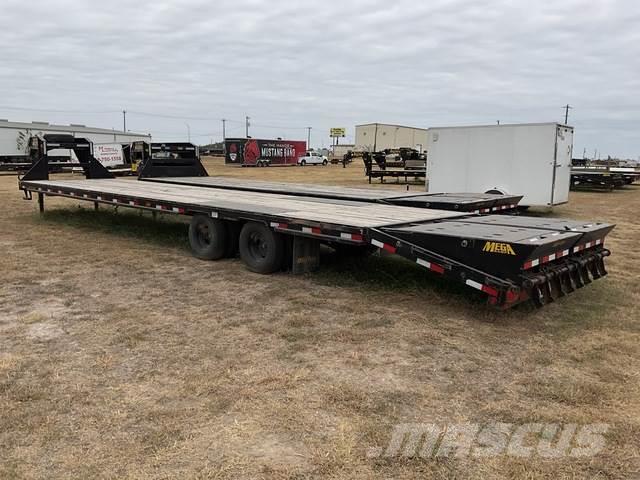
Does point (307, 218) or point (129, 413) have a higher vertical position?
point (307, 218)

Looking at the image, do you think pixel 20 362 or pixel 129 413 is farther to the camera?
pixel 20 362

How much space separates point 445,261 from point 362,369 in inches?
63.1

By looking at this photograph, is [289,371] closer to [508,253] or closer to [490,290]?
[490,290]

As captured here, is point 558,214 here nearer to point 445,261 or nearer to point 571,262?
point 571,262

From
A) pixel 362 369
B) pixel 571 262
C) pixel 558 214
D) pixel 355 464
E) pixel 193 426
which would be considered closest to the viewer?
pixel 355 464

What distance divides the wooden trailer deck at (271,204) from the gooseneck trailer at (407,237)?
0.6 inches

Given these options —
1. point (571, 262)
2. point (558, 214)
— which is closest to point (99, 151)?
point (558, 214)

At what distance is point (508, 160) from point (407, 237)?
931 centimetres

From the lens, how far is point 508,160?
45.5 feet

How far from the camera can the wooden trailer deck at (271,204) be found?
21.8 feet

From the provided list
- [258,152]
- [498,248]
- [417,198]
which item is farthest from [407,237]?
[258,152]

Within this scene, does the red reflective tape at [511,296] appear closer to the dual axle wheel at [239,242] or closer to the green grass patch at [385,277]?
the green grass patch at [385,277]

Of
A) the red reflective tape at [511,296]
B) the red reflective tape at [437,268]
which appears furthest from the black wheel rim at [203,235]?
the red reflective tape at [511,296]

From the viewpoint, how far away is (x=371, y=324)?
17.6ft
